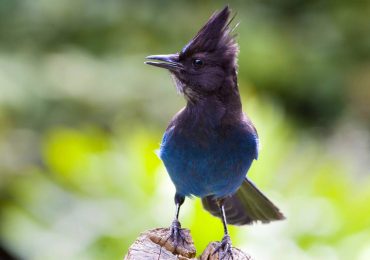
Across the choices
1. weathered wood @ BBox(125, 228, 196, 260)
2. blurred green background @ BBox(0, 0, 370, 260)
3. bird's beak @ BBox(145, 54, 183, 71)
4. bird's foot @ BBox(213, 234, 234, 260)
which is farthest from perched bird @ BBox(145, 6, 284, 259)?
blurred green background @ BBox(0, 0, 370, 260)

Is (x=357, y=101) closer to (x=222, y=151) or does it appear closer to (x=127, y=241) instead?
(x=127, y=241)

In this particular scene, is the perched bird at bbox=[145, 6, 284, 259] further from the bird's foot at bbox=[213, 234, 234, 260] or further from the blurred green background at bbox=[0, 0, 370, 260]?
the blurred green background at bbox=[0, 0, 370, 260]

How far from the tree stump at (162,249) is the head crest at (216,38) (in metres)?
0.83

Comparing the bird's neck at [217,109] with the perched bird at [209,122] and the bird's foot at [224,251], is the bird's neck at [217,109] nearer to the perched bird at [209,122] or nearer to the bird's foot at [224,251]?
the perched bird at [209,122]

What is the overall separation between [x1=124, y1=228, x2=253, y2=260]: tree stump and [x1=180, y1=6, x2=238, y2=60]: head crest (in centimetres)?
83

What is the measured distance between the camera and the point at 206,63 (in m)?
3.68

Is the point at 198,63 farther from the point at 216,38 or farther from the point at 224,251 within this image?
the point at 224,251

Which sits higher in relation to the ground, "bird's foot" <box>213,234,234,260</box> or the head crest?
the head crest

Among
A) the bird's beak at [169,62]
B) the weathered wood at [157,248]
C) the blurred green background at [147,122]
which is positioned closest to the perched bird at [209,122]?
the bird's beak at [169,62]

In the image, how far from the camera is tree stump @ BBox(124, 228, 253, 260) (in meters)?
3.07

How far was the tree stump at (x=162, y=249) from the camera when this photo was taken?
3.07 metres

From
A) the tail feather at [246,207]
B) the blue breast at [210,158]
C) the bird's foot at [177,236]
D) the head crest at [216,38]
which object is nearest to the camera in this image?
the bird's foot at [177,236]

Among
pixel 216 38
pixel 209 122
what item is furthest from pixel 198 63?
pixel 209 122

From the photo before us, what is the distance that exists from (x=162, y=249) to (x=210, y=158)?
633 millimetres
